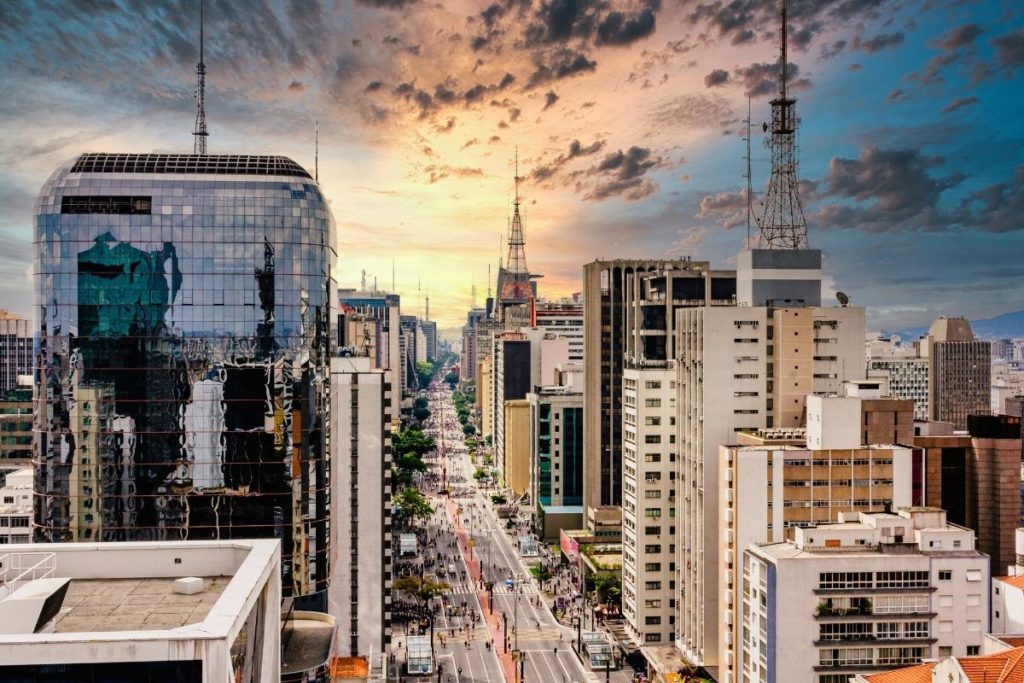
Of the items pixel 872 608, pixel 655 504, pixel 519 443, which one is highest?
pixel 655 504

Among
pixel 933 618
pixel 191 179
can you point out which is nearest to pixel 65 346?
pixel 191 179

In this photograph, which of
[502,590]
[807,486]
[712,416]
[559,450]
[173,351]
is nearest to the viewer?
[807,486]

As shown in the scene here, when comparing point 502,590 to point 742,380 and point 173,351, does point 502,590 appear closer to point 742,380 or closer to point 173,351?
point 742,380

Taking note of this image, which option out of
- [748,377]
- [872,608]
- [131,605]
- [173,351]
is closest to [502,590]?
[748,377]

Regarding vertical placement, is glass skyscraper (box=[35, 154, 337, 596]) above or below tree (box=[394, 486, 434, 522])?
above

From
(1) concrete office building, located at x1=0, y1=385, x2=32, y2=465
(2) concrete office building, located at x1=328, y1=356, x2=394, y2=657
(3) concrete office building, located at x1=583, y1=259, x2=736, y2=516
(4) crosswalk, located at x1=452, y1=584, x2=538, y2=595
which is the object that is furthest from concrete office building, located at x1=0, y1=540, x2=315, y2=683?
(1) concrete office building, located at x1=0, y1=385, x2=32, y2=465

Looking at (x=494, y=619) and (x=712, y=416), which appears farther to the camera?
(x=494, y=619)

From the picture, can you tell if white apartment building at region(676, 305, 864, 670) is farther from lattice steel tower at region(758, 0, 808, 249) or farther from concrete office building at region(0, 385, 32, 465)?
concrete office building at region(0, 385, 32, 465)

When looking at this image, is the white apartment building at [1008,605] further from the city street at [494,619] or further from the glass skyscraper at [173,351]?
the glass skyscraper at [173,351]
